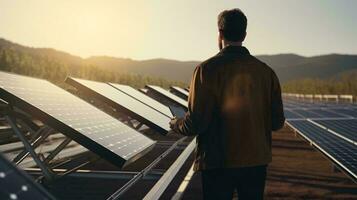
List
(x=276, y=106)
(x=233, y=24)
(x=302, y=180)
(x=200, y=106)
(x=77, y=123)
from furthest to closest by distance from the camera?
(x=302, y=180)
(x=77, y=123)
(x=276, y=106)
(x=233, y=24)
(x=200, y=106)


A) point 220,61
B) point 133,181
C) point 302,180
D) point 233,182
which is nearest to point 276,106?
point 220,61

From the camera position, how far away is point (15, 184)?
2162 millimetres

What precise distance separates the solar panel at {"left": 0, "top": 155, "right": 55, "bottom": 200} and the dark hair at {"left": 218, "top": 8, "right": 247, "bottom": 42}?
2.30 m

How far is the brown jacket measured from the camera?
3959mm

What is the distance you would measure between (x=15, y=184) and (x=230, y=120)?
82.9 inches

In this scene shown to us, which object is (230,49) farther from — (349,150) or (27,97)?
(349,150)

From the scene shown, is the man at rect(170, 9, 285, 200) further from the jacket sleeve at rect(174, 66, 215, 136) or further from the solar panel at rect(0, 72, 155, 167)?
the solar panel at rect(0, 72, 155, 167)

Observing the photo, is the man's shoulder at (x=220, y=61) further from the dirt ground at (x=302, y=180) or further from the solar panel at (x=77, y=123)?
the dirt ground at (x=302, y=180)

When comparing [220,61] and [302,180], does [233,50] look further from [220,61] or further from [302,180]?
[302,180]

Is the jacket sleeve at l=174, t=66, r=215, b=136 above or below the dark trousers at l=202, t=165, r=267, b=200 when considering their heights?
above

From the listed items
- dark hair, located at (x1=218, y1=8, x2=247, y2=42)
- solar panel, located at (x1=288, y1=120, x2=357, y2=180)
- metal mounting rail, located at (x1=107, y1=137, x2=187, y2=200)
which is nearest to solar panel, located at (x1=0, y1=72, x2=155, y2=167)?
metal mounting rail, located at (x1=107, y1=137, x2=187, y2=200)

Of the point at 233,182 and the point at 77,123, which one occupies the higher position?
the point at 77,123

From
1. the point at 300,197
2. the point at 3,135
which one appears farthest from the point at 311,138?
the point at 3,135

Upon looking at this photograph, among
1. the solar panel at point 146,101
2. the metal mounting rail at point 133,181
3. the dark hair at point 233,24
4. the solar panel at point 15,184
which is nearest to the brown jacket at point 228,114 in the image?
the dark hair at point 233,24
